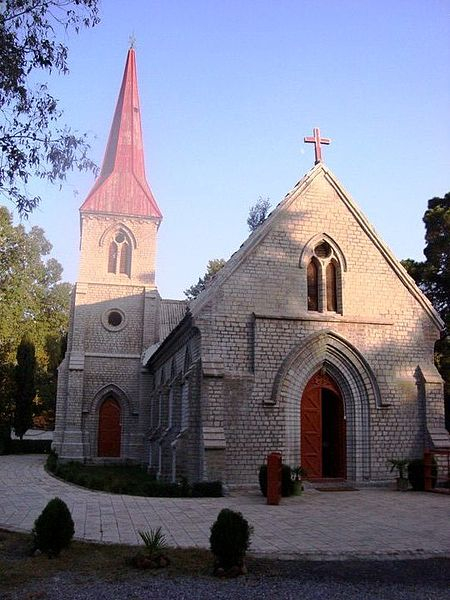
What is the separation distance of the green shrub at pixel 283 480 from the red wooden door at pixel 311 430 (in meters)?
2.46

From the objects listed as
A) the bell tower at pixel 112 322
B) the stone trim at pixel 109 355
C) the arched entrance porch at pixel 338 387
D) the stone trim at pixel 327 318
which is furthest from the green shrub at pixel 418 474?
the stone trim at pixel 109 355

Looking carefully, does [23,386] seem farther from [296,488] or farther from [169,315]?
[296,488]

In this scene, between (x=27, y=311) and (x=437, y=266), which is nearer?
(x=437, y=266)

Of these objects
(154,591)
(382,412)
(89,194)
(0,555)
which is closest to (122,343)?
(89,194)

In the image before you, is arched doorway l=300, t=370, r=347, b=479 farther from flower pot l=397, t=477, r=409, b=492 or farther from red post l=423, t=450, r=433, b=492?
red post l=423, t=450, r=433, b=492

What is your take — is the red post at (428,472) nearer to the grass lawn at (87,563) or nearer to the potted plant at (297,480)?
the potted plant at (297,480)

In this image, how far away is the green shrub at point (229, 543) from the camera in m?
7.67

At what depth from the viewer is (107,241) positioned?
35.2 m

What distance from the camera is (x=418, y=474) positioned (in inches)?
669

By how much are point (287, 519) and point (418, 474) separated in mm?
6758

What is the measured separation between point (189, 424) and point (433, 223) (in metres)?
17.0

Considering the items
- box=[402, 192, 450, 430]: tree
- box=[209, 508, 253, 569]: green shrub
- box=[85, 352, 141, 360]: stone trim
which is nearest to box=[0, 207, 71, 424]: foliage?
box=[85, 352, 141, 360]: stone trim

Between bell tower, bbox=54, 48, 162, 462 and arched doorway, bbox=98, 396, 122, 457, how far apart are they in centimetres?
6

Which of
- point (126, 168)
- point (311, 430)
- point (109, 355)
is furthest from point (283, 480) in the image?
point (126, 168)
